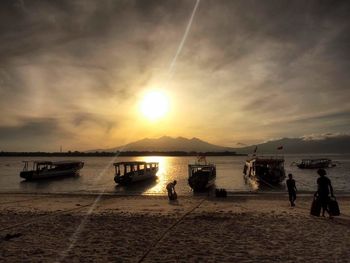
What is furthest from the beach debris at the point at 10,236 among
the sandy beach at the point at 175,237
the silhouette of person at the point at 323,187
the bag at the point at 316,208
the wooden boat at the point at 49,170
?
the wooden boat at the point at 49,170

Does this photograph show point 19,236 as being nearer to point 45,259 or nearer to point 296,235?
point 45,259

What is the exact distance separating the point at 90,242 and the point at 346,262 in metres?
8.12

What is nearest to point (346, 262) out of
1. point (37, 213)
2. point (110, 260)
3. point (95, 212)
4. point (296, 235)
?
point (296, 235)

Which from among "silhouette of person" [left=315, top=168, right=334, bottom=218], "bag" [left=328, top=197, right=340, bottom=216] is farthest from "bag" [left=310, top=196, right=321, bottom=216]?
"bag" [left=328, top=197, right=340, bottom=216]

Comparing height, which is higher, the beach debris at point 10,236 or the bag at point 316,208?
the bag at point 316,208

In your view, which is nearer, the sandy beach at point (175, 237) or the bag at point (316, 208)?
the sandy beach at point (175, 237)

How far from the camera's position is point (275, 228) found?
1454 centimetres

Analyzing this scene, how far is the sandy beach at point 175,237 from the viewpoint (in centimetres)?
1031

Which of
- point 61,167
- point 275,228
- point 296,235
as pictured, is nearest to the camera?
point 296,235

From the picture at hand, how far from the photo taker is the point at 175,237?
1298 cm

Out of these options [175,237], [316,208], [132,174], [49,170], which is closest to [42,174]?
[49,170]

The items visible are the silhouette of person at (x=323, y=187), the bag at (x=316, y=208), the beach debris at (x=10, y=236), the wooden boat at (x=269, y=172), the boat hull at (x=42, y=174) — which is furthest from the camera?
the boat hull at (x=42, y=174)

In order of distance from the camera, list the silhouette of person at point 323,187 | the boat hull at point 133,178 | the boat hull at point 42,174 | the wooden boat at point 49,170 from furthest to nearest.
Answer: the wooden boat at point 49,170
the boat hull at point 42,174
the boat hull at point 133,178
the silhouette of person at point 323,187

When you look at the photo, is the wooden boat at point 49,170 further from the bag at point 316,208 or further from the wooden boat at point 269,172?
the bag at point 316,208
